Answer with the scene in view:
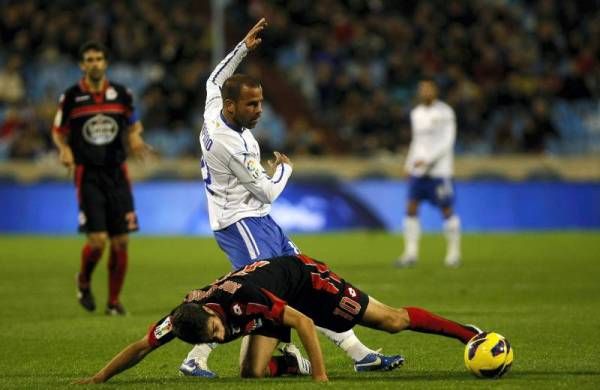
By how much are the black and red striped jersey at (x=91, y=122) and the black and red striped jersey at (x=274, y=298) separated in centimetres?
464

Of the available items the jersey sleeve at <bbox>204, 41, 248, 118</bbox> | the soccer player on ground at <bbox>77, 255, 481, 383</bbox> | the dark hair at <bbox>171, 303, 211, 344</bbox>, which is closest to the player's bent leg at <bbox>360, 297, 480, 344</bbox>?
the soccer player on ground at <bbox>77, 255, 481, 383</bbox>

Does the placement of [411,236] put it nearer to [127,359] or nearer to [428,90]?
[428,90]

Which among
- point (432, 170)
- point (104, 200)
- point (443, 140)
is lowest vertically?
point (432, 170)

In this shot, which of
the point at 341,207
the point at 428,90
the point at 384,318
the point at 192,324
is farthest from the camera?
the point at 341,207

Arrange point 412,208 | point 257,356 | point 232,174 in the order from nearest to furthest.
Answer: point 257,356 < point 232,174 < point 412,208

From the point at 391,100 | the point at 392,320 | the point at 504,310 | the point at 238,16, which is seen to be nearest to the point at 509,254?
the point at 504,310

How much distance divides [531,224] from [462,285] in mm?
10870

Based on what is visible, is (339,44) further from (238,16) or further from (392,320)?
(392,320)

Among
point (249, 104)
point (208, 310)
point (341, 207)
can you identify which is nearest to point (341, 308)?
point (208, 310)

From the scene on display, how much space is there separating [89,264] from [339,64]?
17.4 meters

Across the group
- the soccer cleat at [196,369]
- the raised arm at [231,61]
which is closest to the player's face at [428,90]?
the raised arm at [231,61]

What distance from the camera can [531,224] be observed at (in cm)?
2489

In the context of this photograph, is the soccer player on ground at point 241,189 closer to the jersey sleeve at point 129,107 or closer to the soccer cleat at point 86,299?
the jersey sleeve at point 129,107

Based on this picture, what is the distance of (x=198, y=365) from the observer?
8164 mm
